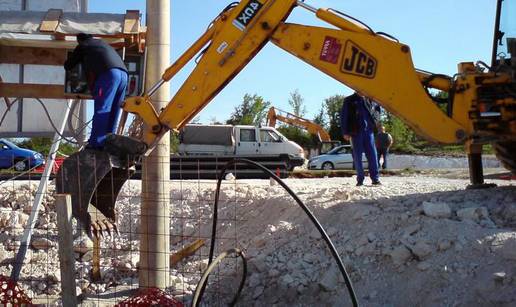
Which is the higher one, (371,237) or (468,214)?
(468,214)

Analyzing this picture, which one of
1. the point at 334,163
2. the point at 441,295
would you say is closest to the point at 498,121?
the point at 441,295

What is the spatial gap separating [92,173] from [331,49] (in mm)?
2442

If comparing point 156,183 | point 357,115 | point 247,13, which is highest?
point 247,13

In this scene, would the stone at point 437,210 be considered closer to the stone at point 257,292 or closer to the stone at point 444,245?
the stone at point 444,245

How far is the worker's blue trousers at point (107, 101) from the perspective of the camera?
579 centimetres

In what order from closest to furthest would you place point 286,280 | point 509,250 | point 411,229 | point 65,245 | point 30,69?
point 65,245, point 509,250, point 286,280, point 411,229, point 30,69

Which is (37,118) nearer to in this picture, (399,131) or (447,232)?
(447,232)

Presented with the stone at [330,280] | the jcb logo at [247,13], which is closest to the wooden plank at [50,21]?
the jcb logo at [247,13]

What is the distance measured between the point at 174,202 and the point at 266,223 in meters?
2.39

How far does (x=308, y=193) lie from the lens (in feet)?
30.1

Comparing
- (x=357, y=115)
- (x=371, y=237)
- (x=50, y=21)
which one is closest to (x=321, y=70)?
(x=371, y=237)

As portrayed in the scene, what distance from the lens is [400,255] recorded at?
20.9ft

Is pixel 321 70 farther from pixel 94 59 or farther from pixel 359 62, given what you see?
pixel 94 59

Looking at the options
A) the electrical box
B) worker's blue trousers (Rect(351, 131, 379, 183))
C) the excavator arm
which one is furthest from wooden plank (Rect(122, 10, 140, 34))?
worker's blue trousers (Rect(351, 131, 379, 183))
